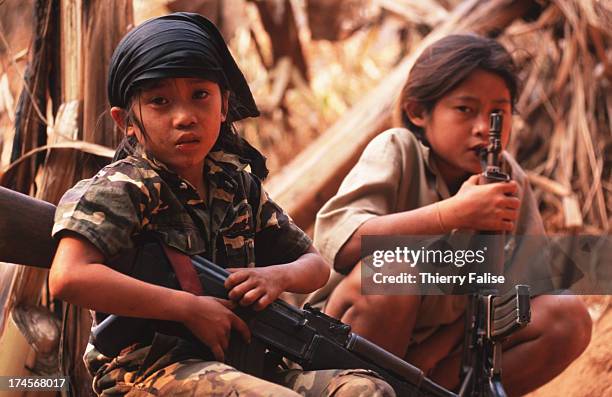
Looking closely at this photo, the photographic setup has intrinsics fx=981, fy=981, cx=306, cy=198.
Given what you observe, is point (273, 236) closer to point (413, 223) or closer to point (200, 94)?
point (200, 94)

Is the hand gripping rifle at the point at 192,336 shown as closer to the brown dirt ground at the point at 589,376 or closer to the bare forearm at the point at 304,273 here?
the bare forearm at the point at 304,273

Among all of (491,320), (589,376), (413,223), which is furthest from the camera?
(589,376)

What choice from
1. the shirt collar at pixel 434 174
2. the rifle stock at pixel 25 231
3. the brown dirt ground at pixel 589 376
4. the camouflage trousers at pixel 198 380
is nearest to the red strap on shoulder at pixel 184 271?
the camouflage trousers at pixel 198 380

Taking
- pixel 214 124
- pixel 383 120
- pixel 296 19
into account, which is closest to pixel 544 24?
pixel 383 120

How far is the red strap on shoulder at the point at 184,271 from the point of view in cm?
194

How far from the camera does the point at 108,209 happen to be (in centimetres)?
187

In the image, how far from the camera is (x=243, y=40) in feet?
20.7

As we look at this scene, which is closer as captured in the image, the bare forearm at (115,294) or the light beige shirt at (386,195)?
the bare forearm at (115,294)

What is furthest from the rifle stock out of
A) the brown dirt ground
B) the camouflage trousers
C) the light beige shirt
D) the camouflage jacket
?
the brown dirt ground

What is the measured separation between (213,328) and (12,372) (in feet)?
2.56

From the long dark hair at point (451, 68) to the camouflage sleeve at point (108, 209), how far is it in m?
1.31

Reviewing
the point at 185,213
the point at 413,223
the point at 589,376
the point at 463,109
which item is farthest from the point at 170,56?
the point at 589,376

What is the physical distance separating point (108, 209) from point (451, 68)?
1.45 m

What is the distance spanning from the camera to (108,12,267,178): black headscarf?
195 centimetres
